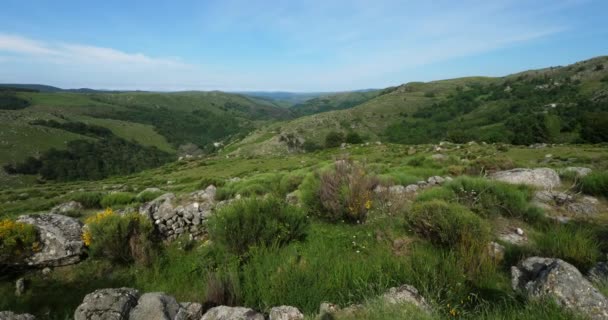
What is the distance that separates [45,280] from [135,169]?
422 ft

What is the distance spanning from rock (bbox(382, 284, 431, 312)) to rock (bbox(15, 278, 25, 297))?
592 cm

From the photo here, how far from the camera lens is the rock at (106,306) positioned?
336 centimetres

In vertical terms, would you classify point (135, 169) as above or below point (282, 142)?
below

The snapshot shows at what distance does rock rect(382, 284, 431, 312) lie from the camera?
3070 mm

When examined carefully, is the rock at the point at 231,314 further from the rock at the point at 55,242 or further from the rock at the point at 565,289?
the rock at the point at 55,242

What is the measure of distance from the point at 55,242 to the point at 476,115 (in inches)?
4989

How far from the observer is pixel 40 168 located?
326ft

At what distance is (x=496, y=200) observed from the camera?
266 inches

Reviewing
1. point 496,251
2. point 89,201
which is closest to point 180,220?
point 496,251

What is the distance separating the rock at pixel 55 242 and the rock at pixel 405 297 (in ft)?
20.5

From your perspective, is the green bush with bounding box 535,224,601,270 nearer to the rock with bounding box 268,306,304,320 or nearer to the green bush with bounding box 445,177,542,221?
the green bush with bounding box 445,177,542,221

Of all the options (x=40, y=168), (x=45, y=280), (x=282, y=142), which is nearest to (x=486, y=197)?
(x=45, y=280)

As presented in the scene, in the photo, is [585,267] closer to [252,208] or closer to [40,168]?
[252,208]

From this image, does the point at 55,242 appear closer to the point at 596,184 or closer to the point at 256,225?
the point at 256,225
